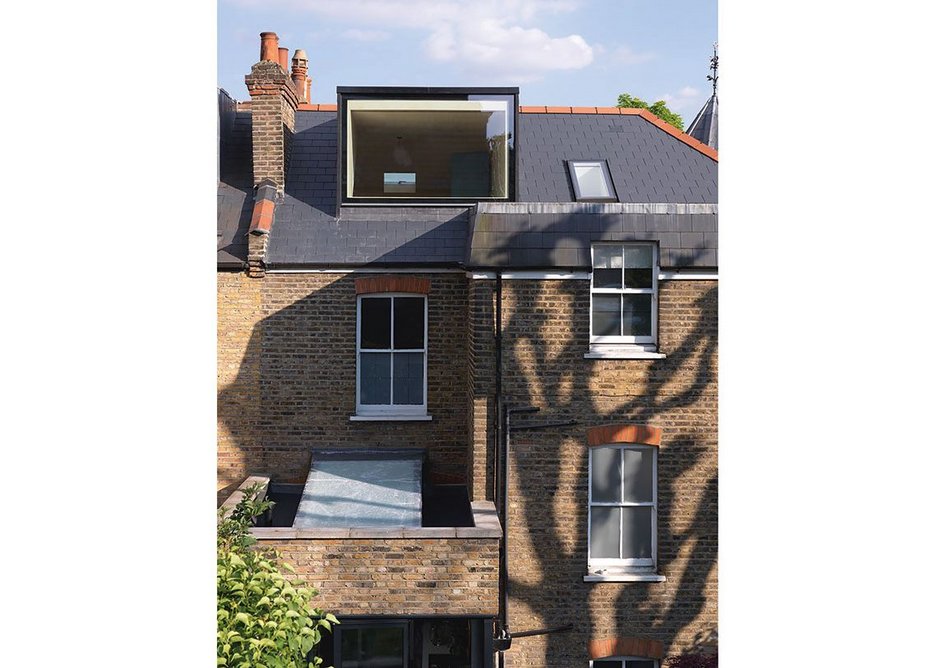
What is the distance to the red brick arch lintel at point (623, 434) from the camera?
1004 cm

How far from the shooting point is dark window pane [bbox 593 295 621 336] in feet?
33.0

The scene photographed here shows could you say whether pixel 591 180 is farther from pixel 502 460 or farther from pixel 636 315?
pixel 502 460

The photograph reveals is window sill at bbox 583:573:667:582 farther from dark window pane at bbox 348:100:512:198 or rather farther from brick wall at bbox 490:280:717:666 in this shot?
dark window pane at bbox 348:100:512:198

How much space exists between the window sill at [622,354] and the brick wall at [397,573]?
249cm

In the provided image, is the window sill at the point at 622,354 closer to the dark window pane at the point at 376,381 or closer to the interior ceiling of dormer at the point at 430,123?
the dark window pane at the point at 376,381

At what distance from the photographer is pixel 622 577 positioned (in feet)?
33.3

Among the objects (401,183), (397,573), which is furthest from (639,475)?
(401,183)

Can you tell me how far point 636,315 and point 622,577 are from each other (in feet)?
10.4

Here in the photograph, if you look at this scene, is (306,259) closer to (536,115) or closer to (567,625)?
(536,115)

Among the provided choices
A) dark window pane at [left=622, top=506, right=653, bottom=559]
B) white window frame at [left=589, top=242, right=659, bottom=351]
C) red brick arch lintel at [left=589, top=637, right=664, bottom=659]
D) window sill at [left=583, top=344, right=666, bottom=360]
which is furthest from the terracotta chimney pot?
red brick arch lintel at [left=589, top=637, right=664, bottom=659]

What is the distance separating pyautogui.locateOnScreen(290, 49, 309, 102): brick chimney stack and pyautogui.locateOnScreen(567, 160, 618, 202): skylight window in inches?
286

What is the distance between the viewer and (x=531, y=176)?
13.6 metres
